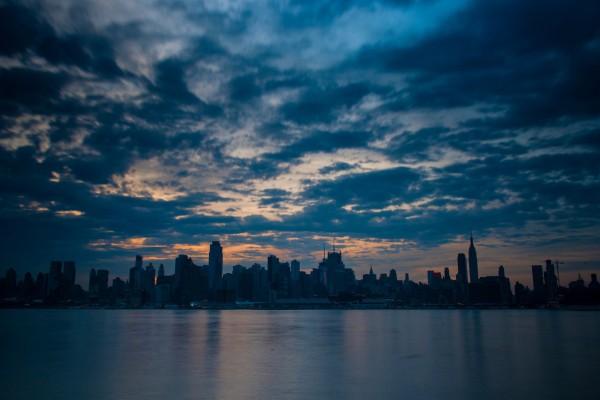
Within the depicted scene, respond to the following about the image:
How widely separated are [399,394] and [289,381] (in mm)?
12296

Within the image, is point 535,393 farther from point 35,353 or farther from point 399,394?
point 35,353

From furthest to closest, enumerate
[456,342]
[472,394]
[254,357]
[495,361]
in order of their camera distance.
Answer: [456,342], [254,357], [495,361], [472,394]

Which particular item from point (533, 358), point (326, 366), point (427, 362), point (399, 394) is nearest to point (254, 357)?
point (326, 366)

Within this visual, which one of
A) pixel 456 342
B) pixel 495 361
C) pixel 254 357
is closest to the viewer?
pixel 495 361

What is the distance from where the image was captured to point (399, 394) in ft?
137

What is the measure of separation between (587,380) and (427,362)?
19469 millimetres

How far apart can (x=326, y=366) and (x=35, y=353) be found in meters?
48.7

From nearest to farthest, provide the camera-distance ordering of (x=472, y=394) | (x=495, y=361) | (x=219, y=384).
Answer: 1. (x=472, y=394)
2. (x=219, y=384)
3. (x=495, y=361)

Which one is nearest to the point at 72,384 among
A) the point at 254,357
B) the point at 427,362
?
the point at 254,357

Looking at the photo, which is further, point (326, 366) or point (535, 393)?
point (326, 366)

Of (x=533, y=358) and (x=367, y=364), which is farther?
(x=533, y=358)

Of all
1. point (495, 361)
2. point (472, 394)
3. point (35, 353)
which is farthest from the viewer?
point (35, 353)

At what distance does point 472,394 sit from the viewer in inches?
1635

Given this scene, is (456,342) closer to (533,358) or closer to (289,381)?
(533,358)
